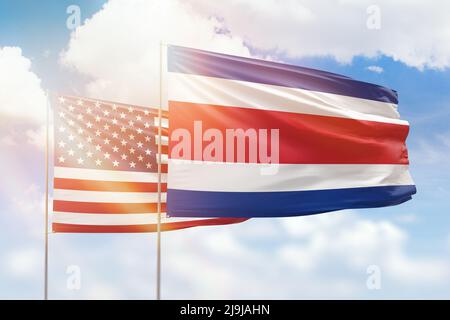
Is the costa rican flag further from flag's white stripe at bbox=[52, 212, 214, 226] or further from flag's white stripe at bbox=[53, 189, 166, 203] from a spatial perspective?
flag's white stripe at bbox=[53, 189, 166, 203]

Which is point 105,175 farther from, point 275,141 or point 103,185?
point 275,141

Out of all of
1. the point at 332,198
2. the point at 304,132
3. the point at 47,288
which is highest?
the point at 304,132

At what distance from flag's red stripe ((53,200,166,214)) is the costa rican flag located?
3.05 m

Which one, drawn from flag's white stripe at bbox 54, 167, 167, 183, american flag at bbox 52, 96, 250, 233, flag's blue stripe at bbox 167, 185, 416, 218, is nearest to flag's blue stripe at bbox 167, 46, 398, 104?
flag's blue stripe at bbox 167, 185, 416, 218

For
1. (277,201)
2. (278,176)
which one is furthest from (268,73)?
(277,201)

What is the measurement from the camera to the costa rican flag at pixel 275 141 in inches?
264

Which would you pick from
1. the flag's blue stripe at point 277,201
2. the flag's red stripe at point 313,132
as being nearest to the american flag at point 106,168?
the flag's blue stripe at point 277,201

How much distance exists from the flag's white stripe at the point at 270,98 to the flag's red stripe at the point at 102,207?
10.5ft

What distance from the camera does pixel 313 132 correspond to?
24.9 ft

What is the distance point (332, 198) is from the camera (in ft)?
25.0

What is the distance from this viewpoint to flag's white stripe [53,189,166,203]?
932cm

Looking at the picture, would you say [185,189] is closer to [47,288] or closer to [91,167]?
[91,167]

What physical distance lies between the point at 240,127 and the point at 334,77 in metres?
1.90
